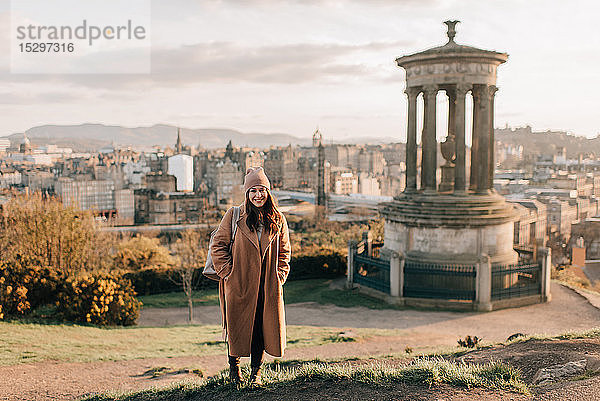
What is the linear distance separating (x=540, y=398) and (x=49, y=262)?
57.4ft

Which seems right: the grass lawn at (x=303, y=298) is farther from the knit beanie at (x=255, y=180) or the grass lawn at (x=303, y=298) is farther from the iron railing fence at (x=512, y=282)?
the knit beanie at (x=255, y=180)

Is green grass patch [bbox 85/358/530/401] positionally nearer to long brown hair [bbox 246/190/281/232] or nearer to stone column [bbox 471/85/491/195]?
long brown hair [bbox 246/190/281/232]

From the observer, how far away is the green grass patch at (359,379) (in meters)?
5.98

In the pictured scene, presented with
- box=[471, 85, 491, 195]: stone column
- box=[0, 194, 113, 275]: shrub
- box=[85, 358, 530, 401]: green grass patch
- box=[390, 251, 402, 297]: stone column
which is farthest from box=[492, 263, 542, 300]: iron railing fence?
box=[0, 194, 113, 275]: shrub

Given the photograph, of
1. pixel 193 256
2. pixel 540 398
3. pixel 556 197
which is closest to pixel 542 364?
pixel 540 398

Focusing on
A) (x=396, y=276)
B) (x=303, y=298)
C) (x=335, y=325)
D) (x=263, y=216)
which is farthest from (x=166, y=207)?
(x=263, y=216)

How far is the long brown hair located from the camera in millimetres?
5902

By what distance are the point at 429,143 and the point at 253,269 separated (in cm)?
1478

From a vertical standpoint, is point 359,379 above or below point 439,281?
above

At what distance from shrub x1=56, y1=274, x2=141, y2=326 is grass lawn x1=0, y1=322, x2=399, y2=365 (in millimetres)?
596

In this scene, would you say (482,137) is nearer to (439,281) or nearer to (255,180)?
(439,281)

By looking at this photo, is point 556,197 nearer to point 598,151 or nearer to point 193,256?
point 598,151

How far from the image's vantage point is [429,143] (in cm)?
1947

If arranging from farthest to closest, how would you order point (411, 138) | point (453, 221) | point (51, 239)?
point (411, 138)
point (51, 239)
point (453, 221)
